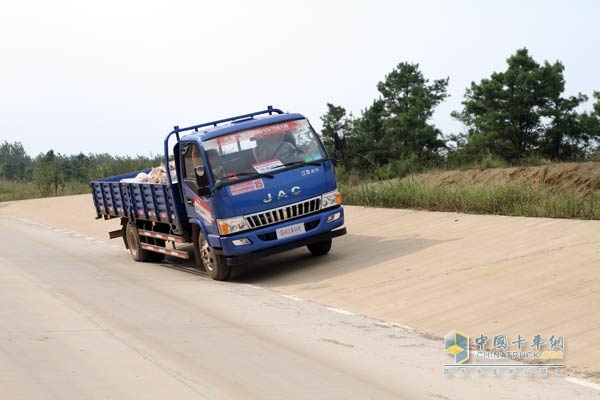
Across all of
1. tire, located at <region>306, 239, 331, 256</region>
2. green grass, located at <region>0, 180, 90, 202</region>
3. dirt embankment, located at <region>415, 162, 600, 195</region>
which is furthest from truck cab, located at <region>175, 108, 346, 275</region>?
green grass, located at <region>0, 180, 90, 202</region>

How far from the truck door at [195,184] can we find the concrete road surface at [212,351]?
128 centimetres

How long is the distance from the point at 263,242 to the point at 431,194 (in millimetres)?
6395

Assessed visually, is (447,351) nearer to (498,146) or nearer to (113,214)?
(113,214)

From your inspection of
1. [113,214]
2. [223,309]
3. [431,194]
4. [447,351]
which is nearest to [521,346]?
[447,351]

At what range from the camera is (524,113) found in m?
35.4

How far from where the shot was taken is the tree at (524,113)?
113 feet

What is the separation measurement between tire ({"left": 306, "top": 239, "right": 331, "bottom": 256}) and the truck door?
7.78 ft

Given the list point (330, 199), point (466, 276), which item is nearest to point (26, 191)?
point (330, 199)

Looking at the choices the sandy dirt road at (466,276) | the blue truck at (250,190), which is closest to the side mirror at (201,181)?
the blue truck at (250,190)

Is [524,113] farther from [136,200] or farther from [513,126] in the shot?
[136,200]

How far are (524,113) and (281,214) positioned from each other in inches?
917

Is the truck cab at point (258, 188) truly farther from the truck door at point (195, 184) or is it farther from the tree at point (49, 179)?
the tree at point (49, 179)

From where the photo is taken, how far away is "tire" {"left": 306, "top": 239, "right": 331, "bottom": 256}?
1603 centimetres

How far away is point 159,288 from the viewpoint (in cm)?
1413
